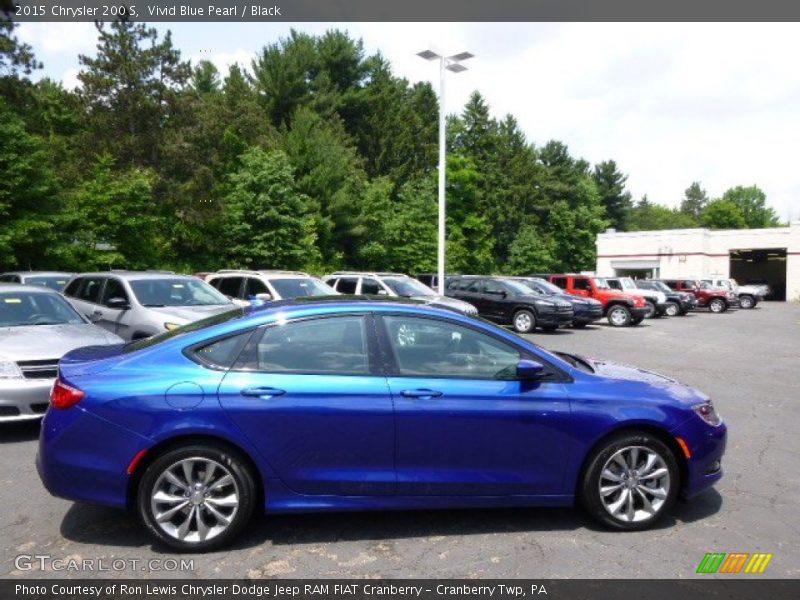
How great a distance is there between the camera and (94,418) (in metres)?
3.88

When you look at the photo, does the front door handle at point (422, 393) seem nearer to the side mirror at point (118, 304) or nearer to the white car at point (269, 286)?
the side mirror at point (118, 304)

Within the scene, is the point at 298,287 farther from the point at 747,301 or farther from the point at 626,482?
the point at 747,301

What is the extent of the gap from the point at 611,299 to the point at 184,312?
17.6 metres

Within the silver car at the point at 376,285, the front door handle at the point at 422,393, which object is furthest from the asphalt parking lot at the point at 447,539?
the silver car at the point at 376,285

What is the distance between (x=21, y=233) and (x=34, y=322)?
474 inches

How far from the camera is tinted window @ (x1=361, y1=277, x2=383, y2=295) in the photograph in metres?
16.7

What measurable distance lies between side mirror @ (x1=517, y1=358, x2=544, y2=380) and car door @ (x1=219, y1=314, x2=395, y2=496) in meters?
0.89

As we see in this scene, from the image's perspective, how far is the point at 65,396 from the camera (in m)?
3.97

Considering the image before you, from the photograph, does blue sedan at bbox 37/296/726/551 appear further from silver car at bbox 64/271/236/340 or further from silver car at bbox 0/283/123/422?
silver car at bbox 64/271/236/340

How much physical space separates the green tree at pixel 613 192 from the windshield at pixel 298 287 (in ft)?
238

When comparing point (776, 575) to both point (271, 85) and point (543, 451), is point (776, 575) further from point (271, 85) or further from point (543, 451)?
point (271, 85)

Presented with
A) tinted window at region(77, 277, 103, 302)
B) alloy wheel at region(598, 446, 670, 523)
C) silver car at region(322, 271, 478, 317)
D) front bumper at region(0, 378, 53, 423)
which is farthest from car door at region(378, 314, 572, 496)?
silver car at region(322, 271, 478, 317)

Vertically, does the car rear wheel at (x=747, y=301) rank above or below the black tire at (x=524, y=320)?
below

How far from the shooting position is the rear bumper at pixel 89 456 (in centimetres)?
386
